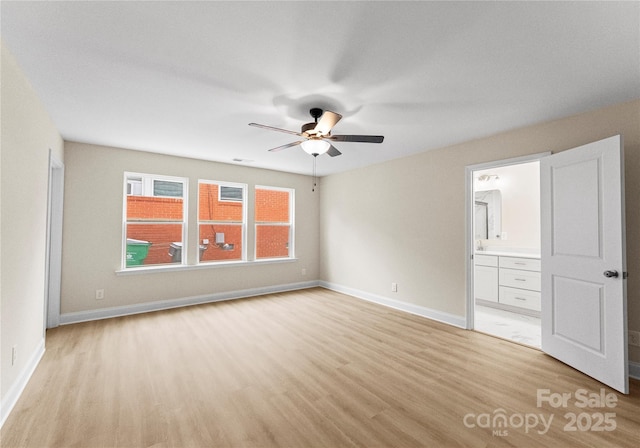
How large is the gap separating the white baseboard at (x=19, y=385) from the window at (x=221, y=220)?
252cm

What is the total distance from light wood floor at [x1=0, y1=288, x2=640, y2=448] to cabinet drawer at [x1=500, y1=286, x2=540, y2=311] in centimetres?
152

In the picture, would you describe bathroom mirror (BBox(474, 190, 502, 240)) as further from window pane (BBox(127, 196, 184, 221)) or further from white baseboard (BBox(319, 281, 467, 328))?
window pane (BBox(127, 196, 184, 221))

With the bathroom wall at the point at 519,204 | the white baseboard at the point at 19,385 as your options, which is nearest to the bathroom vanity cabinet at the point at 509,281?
the bathroom wall at the point at 519,204

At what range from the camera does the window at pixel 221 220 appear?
512 cm

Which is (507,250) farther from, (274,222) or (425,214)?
(274,222)

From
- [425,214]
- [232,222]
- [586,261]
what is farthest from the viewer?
[232,222]

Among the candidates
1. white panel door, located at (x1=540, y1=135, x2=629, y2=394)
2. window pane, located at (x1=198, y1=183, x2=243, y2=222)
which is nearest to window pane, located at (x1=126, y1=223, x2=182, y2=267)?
window pane, located at (x1=198, y1=183, x2=243, y2=222)

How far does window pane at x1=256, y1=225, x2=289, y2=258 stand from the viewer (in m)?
5.78

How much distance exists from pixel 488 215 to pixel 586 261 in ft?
10.1

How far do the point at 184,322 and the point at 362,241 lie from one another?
3297 millimetres

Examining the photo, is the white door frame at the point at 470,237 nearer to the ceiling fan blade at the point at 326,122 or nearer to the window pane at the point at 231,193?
the ceiling fan blade at the point at 326,122

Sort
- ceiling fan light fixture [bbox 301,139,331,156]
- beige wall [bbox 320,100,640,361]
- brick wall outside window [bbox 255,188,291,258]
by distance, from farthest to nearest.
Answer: brick wall outside window [bbox 255,188,291,258] → ceiling fan light fixture [bbox 301,139,331,156] → beige wall [bbox 320,100,640,361]

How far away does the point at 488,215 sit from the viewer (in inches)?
218

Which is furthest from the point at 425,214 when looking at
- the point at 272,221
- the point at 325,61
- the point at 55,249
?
the point at 55,249
